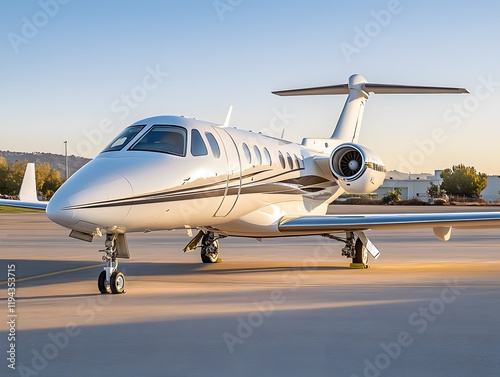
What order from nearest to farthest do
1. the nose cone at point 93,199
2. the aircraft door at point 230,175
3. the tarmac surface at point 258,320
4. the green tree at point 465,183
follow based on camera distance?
the tarmac surface at point 258,320, the nose cone at point 93,199, the aircraft door at point 230,175, the green tree at point 465,183

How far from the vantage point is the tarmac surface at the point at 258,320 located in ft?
19.5

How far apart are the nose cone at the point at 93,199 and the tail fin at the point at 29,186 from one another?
739 centimetres

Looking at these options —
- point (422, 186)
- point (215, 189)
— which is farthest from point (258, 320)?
point (422, 186)

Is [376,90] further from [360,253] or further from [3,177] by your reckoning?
[3,177]

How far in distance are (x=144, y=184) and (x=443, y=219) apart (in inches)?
253

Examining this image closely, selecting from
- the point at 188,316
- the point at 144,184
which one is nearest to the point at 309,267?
the point at 144,184

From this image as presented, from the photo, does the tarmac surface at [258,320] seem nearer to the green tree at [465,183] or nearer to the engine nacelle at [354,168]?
the engine nacelle at [354,168]

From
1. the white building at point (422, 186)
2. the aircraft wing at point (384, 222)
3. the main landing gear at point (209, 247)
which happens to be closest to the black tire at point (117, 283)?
the aircraft wing at point (384, 222)

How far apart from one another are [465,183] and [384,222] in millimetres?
123291

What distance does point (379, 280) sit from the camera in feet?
40.5

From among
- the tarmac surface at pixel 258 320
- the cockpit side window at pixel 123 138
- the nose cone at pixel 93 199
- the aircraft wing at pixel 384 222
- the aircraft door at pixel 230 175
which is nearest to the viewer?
the tarmac surface at pixel 258 320

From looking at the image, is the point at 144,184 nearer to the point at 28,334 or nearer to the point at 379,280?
the point at 28,334

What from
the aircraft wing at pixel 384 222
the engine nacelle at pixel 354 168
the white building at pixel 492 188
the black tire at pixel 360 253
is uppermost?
the white building at pixel 492 188

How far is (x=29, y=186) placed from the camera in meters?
17.4
